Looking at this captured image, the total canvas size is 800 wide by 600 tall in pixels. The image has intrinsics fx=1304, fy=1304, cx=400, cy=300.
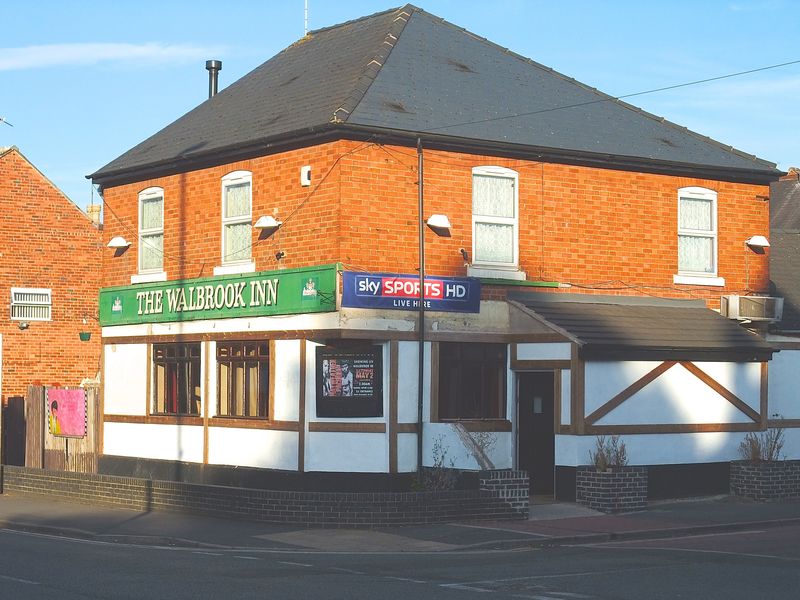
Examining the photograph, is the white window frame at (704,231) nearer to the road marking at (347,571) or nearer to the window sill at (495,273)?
the window sill at (495,273)

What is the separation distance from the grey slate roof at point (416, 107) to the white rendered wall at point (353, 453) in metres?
5.28

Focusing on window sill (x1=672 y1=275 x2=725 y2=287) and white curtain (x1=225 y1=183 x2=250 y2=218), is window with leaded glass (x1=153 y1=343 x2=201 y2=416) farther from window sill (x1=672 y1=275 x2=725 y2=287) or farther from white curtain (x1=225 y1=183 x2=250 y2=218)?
window sill (x1=672 y1=275 x2=725 y2=287)

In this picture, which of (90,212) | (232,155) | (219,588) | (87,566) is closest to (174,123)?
(232,155)

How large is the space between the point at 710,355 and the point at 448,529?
23.5 feet

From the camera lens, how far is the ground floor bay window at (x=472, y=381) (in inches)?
926

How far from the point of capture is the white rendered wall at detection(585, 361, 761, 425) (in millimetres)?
23125

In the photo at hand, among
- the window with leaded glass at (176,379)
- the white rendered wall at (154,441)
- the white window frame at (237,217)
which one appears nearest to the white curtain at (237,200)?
the white window frame at (237,217)

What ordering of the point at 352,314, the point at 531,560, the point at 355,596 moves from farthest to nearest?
the point at 352,314, the point at 531,560, the point at 355,596

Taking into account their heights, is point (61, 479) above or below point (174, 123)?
below

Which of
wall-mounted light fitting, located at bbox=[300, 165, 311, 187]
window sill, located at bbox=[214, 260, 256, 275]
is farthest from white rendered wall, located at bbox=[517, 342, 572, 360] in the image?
window sill, located at bbox=[214, 260, 256, 275]

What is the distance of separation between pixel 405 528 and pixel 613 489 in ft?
13.7

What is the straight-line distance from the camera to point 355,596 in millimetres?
13195

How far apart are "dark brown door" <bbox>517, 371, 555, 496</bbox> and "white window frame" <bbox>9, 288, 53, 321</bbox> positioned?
1649 cm

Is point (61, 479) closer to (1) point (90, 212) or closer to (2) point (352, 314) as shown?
(2) point (352, 314)
